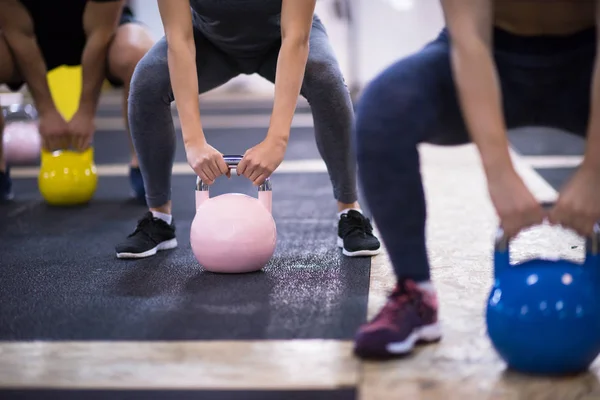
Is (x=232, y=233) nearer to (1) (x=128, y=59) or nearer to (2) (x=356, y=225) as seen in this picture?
(2) (x=356, y=225)

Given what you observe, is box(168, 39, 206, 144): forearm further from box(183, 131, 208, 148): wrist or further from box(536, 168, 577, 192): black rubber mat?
box(536, 168, 577, 192): black rubber mat

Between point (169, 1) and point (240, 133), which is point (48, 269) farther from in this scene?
point (240, 133)

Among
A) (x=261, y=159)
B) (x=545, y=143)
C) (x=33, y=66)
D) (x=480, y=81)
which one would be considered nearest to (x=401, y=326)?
(x=480, y=81)

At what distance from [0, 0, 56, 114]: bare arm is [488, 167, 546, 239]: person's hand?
1996 millimetres

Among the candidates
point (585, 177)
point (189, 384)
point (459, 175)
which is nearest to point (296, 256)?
point (189, 384)

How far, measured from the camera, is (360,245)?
2.28 m

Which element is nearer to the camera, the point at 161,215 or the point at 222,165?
the point at 222,165

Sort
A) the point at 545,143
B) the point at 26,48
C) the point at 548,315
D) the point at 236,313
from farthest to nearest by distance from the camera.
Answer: the point at 545,143 → the point at 26,48 → the point at 236,313 → the point at 548,315

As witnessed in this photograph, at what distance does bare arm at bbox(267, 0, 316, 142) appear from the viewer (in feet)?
6.56

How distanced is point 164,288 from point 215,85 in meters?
0.63

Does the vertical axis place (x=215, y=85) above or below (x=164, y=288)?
above

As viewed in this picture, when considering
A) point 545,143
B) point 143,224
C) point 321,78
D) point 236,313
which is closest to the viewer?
point 236,313

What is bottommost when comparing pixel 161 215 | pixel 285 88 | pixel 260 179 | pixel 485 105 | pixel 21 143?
pixel 21 143

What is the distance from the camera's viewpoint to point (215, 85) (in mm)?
2328
